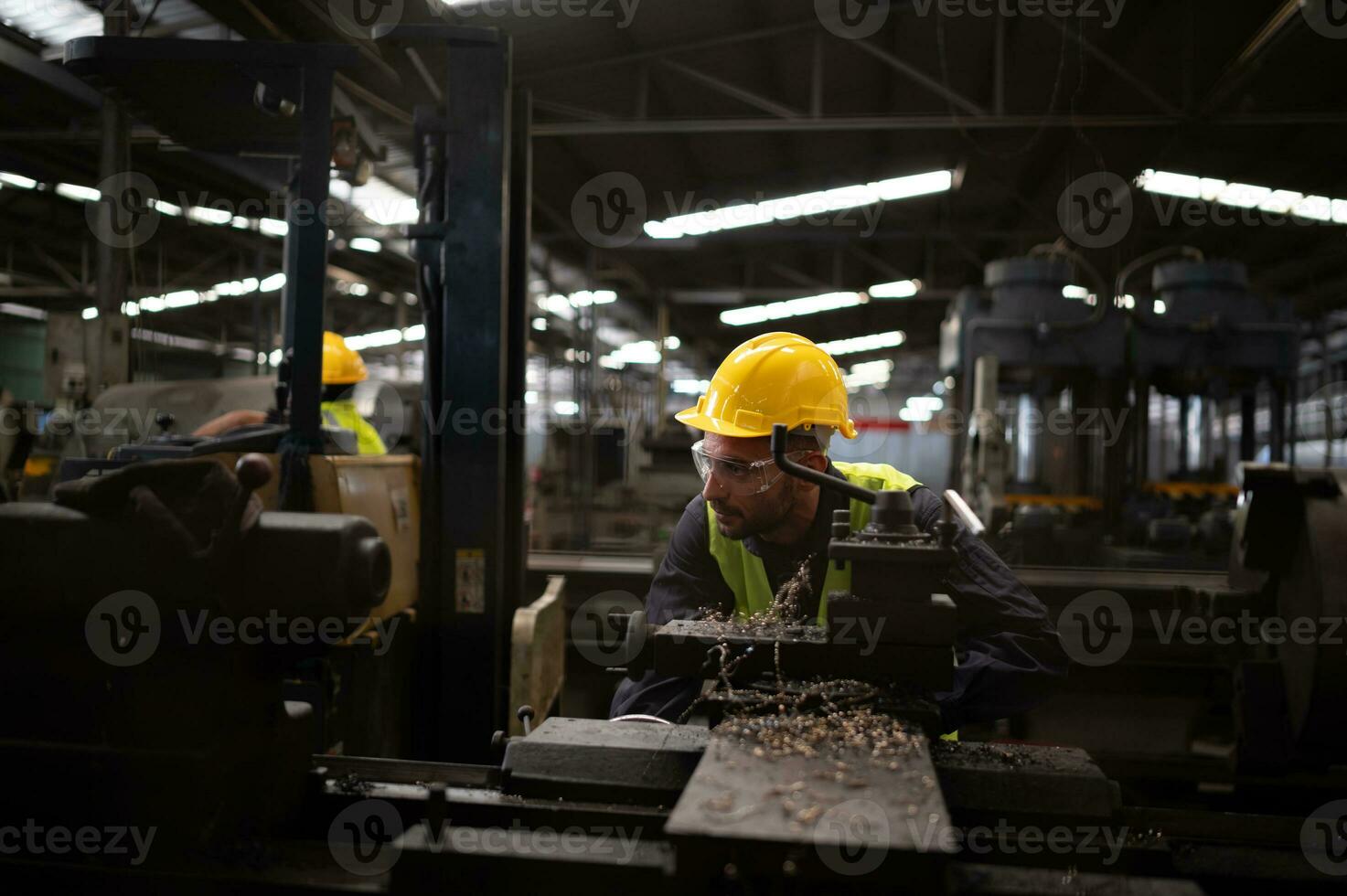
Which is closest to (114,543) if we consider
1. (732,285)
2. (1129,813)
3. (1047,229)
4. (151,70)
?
(1129,813)

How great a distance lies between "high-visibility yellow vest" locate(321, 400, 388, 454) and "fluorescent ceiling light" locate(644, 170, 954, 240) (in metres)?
5.24

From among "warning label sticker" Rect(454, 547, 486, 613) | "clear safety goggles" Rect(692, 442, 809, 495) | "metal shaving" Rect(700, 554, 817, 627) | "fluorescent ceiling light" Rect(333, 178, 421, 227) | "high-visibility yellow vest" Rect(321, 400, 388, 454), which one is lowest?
"warning label sticker" Rect(454, 547, 486, 613)

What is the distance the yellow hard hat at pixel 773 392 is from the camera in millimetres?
2299

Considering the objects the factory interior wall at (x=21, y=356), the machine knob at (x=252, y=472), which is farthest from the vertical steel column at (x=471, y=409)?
the factory interior wall at (x=21, y=356)

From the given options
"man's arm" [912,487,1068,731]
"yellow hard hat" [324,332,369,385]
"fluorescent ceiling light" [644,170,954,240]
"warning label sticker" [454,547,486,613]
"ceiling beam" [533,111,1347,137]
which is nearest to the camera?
"man's arm" [912,487,1068,731]

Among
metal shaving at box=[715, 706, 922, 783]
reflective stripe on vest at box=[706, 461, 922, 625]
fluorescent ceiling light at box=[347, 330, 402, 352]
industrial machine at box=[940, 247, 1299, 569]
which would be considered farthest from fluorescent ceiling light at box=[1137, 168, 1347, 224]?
fluorescent ceiling light at box=[347, 330, 402, 352]

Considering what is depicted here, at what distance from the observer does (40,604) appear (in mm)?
1268

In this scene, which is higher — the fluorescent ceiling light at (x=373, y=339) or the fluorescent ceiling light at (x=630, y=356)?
the fluorescent ceiling light at (x=373, y=339)

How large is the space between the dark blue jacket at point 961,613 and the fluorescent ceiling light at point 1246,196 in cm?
705

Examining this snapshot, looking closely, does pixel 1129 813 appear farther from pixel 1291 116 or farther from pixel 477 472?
pixel 1291 116

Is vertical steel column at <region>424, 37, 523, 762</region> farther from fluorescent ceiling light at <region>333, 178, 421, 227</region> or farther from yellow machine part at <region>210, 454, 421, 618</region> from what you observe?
fluorescent ceiling light at <region>333, 178, 421, 227</region>

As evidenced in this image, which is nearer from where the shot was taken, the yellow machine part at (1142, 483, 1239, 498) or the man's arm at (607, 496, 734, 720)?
the man's arm at (607, 496, 734, 720)

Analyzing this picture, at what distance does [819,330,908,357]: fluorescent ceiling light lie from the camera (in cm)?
1672

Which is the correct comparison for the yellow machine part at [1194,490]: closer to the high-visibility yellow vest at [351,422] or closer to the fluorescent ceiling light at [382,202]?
the high-visibility yellow vest at [351,422]
